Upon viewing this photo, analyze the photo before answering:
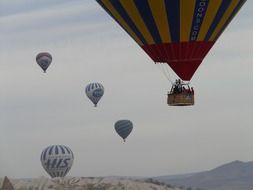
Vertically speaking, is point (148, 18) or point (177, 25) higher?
point (148, 18)

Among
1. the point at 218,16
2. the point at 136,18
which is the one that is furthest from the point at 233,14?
the point at 136,18

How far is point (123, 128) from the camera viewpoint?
336 feet

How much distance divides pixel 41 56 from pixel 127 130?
16.2 m

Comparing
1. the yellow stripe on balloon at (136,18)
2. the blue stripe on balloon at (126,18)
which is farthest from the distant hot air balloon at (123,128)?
the yellow stripe on balloon at (136,18)

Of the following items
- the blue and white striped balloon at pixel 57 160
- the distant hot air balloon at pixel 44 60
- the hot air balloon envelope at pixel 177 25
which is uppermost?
the distant hot air balloon at pixel 44 60

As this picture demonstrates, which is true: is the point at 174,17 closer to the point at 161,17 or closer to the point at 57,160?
the point at 161,17

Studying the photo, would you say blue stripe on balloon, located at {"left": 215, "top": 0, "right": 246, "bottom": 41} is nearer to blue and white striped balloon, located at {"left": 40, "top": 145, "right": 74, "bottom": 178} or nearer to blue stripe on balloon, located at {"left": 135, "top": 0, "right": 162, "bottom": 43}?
blue stripe on balloon, located at {"left": 135, "top": 0, "right": 162, "bottom": 43}

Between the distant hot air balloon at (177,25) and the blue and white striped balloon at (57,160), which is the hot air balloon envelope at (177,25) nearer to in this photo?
the distant hot air balloon at (177,25)

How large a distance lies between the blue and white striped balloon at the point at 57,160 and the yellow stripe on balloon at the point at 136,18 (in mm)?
59843

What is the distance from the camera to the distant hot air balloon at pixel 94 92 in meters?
101

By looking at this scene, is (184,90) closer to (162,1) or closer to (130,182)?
(162,1)

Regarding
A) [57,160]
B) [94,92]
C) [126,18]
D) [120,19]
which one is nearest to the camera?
[126,18]

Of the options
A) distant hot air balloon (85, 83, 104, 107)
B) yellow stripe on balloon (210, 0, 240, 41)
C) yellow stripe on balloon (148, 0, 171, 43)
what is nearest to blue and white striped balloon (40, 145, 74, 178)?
distant hot air balloon (85, 83, 104, 107)

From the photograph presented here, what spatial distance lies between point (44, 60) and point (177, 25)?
183 feet
